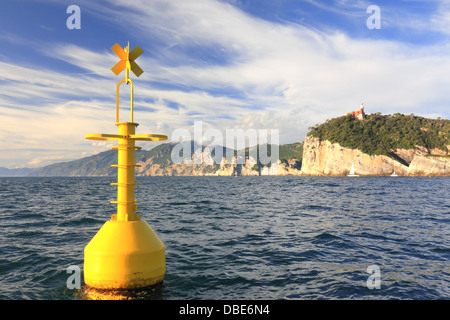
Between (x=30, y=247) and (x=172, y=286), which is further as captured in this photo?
(x=30, y=247)

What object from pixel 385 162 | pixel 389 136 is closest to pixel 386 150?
pixel 385 162

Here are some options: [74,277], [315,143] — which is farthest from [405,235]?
[315,143]

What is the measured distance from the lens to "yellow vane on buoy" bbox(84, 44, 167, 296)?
5.41 meters

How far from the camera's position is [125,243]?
217 inches

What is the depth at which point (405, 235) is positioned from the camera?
1458 centimetres

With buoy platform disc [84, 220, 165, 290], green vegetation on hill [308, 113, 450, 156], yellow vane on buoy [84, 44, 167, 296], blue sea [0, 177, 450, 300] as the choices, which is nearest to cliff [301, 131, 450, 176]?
green vegetation on hill [308, 113, 450, 156]

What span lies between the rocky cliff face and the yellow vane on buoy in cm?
18802

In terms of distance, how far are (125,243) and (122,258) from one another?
286mm

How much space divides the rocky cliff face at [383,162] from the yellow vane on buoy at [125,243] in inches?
7402

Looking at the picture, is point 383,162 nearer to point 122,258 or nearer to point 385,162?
point 385,162

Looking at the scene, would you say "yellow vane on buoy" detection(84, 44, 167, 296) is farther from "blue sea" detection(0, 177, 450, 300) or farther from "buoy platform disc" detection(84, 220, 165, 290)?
"blue sea" detection(0, 177, 450, 300)
